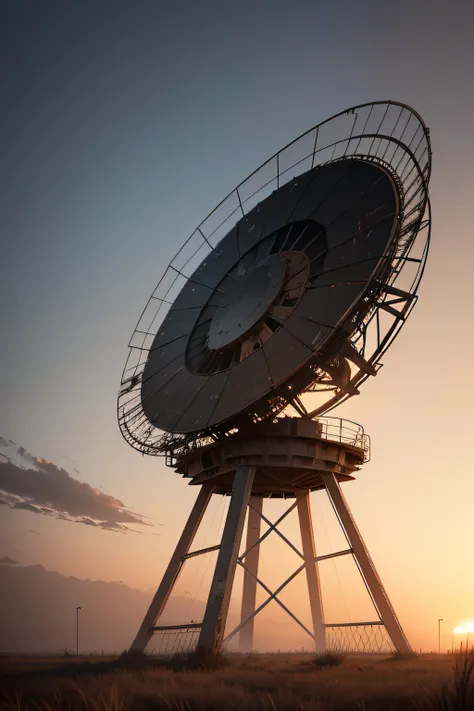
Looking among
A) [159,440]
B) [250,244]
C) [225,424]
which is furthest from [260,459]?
[250,244]

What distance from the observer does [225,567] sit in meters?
28.1

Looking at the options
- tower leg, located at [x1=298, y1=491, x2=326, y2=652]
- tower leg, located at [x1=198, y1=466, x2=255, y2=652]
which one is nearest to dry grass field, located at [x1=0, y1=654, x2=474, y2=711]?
tower leg, located at [x1=198, y1=466, x2=255, y2=652]

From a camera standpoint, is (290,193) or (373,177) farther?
(290,193)

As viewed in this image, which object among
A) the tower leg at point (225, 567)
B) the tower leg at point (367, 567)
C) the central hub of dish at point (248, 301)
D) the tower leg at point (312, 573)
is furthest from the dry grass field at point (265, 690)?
the central hub of dish at point (248, 301)

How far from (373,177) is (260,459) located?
42.8 feet

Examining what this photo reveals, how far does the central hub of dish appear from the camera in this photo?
30.8 m

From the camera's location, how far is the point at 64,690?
16.4 meters

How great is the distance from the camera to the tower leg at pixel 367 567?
28.1 m

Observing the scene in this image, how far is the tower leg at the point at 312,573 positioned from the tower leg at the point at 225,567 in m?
6.64

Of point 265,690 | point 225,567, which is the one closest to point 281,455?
point 225,567

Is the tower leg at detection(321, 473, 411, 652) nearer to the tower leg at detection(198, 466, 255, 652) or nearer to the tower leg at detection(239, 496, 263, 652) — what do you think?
the tower leg at detection(198, 466, 255, 652)

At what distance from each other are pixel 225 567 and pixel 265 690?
11.0 meters

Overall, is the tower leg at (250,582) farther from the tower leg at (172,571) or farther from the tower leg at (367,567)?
the tower leg at (367,567)

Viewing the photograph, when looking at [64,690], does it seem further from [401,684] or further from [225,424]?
[225,424]
